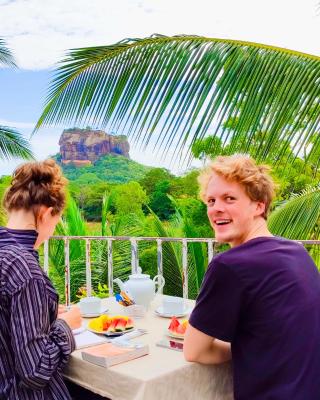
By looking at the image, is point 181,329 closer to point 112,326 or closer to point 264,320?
point 112,326

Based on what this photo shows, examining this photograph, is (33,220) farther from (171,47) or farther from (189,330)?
(171,47)

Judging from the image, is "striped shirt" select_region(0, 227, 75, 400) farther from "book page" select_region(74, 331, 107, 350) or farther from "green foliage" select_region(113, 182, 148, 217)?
"green foliage" select_region(113, 182, 148, 217)

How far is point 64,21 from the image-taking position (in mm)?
45844

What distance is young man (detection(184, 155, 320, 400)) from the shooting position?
1445 mm

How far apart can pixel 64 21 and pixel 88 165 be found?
27.0 metres

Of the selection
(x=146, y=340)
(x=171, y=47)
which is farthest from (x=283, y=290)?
(x=171, y=47)

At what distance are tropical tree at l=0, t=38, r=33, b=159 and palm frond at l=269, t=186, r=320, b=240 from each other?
9.51 m

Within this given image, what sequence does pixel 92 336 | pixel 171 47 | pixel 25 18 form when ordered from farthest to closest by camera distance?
1. pixel 25 18
2. pixel 171 47
3. pixel 92 336

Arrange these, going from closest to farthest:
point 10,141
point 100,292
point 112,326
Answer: point 112,326 → point 100,292 → point 10,141

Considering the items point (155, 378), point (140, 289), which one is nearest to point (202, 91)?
point (140, 289)

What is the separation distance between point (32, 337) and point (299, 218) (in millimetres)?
3647

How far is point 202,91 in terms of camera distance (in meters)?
3.29

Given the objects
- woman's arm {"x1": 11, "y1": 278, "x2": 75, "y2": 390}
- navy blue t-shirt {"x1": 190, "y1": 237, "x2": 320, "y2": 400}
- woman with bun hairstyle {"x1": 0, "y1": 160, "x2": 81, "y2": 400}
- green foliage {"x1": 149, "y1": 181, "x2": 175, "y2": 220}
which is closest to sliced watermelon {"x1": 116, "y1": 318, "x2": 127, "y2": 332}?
woman with bun hairstyle {"x1": 0, "y1": 160, "x2": 81, "y2": 400}

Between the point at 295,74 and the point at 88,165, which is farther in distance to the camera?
the point at 88,165
